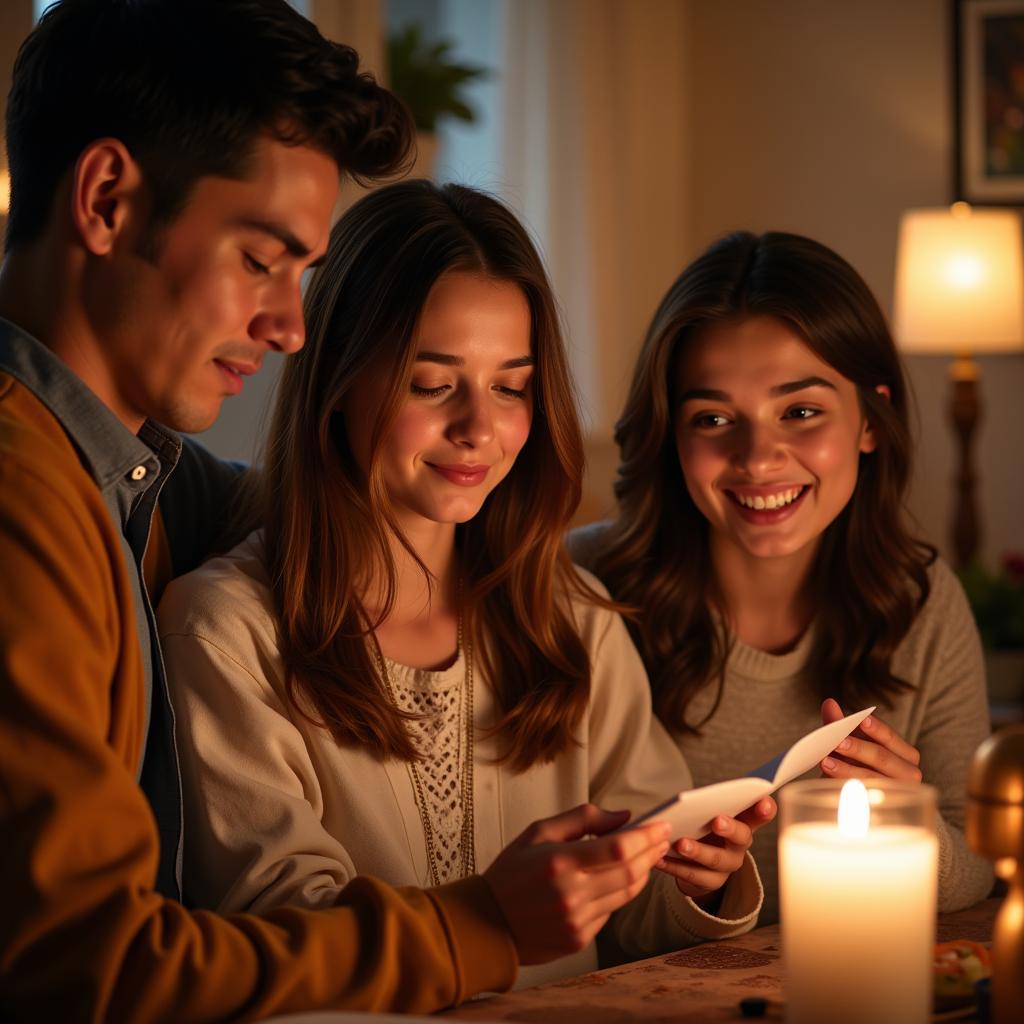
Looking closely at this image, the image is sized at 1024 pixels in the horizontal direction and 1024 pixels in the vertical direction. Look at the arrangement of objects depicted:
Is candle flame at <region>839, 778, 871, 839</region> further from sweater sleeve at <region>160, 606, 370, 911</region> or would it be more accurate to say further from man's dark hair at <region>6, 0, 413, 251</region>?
man's dark hair at <region>6, 0, 413, 251</region>

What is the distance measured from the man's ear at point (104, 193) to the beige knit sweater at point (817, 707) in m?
1.16

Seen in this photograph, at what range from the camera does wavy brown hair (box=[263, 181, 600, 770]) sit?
167cm

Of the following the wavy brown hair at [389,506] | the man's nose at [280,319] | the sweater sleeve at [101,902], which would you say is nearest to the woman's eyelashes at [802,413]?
the wavy brown hair at [389,506]

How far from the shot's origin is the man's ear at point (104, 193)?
48.9 inches

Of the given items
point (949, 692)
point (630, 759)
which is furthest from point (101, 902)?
point (949, 692)

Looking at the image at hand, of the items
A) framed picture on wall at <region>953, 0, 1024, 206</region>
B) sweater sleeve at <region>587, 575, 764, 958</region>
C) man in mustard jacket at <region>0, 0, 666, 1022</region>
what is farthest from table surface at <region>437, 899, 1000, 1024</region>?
framed picture on wall at <region>953, 0, 1024, 206</region>

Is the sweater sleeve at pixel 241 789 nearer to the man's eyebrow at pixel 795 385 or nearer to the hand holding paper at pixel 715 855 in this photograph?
the hand holding paper at pixel 715 855

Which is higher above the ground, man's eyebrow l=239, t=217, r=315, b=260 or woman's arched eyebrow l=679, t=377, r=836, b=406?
man's eyebrow l=239, t=217, r=315, b=260

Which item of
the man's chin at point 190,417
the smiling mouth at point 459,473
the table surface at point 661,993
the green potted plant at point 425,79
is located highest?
the green potted plant at point 425,79

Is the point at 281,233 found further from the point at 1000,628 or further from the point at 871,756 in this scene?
the point at 1000,628

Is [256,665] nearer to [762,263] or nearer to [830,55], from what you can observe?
[762,263]

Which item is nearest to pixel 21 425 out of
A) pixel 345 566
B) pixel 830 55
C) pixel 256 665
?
pixel 256 665

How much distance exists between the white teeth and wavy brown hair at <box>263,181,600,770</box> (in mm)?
267

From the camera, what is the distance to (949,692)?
6.64 ft
